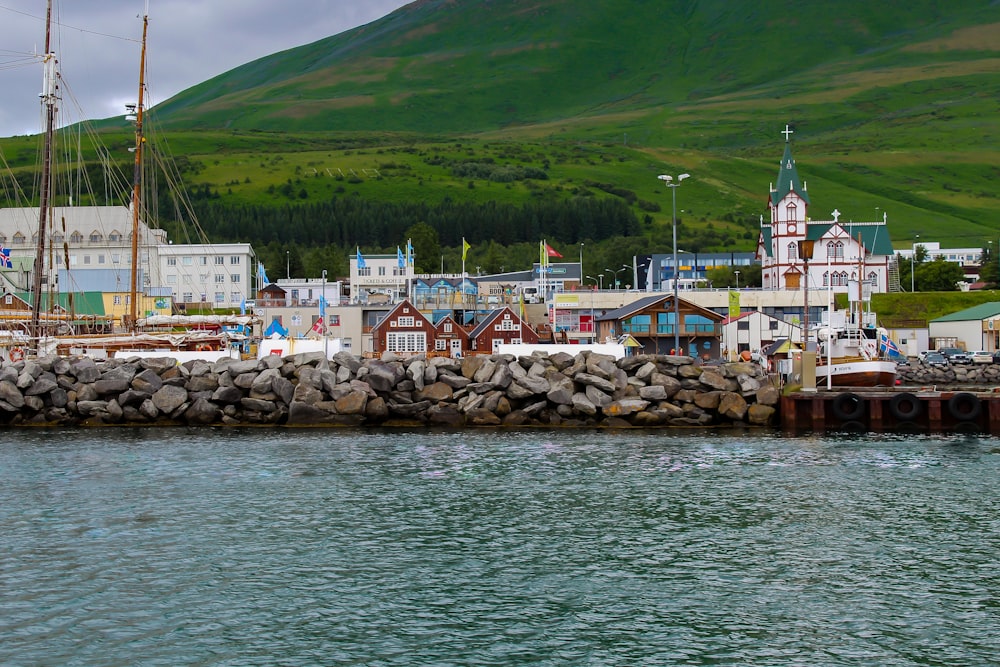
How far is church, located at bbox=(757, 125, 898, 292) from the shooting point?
467ft

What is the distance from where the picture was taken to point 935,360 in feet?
294

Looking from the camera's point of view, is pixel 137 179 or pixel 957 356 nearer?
pixel 137 179

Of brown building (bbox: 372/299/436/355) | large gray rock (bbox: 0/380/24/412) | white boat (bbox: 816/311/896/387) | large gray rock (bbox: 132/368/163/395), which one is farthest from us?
brown building (bbox: 372/299/436/355)

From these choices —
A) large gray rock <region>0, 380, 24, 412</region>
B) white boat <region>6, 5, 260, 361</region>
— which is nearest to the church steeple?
white boat <region>6, 5, 260, 361</region>

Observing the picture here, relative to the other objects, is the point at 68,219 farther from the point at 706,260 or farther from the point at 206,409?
the point at 206,409

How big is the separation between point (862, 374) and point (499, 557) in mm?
37530

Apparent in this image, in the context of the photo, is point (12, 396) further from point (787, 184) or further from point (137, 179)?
point (787, 184)

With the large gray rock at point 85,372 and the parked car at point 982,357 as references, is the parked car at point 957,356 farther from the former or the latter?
the large gray rock at point 85,372

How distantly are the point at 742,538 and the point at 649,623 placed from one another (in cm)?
780

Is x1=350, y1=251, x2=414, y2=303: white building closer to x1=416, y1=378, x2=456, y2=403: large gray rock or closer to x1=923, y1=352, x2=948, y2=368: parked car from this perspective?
x1=923, y1=352, x2=948, y2=368: parked car

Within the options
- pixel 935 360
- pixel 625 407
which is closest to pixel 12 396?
pixel 625 407

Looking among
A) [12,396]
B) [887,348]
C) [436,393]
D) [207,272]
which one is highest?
[207,272]

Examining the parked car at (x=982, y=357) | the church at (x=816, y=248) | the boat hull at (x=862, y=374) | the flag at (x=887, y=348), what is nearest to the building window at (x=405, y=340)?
the flag at (x=887, y=348)

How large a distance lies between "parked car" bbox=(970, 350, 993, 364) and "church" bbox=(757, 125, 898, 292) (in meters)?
44.5
